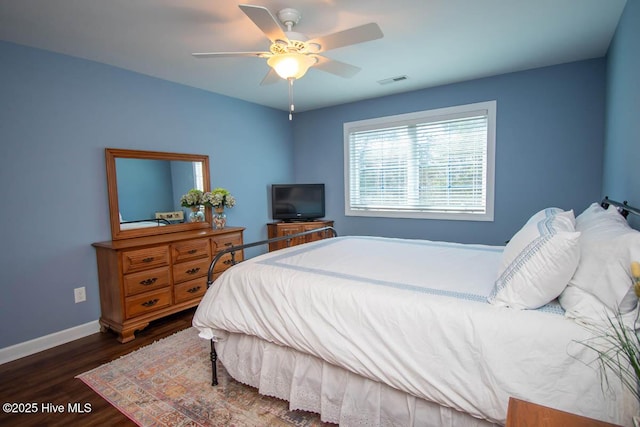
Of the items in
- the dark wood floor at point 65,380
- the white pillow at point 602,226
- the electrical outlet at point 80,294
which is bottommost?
the dark wood floor at point 65,380

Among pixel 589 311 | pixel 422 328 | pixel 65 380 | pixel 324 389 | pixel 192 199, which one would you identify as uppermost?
pixel 192 199

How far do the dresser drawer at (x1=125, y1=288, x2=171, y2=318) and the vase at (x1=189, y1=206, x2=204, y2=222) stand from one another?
94 centimetres

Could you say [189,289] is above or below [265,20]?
below

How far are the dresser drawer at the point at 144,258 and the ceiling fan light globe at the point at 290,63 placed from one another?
2019 mm

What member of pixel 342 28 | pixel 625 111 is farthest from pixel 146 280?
pixel 625 111

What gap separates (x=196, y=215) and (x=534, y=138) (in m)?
3.89

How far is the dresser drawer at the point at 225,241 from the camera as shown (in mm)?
3524

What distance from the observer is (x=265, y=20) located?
68.1 inches

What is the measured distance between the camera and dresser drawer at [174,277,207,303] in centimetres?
320

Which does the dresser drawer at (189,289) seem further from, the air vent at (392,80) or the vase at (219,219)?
the air vent at (392,80)

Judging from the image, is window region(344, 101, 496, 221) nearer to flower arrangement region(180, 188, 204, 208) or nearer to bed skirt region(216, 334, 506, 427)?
flower arrangement region(180, 188, 204, 208)

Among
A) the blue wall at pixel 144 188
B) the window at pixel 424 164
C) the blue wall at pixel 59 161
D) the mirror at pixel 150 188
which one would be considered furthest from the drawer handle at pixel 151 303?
the window at pixel 424 164

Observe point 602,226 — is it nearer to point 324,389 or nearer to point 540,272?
point 540,272

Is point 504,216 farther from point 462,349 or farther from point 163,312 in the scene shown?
point 163,312
